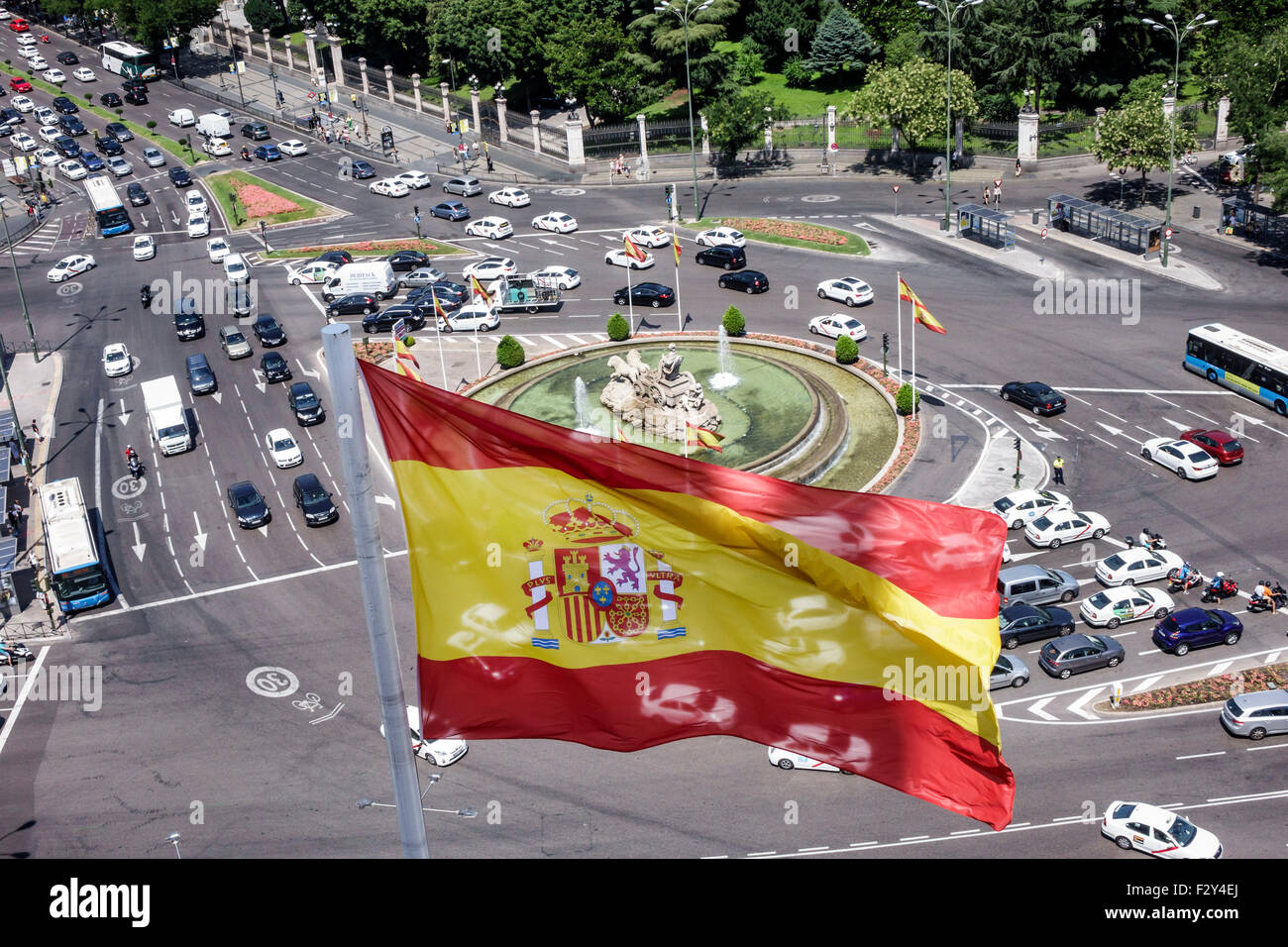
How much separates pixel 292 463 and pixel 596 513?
52.3 meters

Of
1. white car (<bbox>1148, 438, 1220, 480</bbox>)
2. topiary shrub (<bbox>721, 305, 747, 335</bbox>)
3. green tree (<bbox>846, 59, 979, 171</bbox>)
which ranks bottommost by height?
white car (<bbox>1148, 438, 1220, 480</bbox>)

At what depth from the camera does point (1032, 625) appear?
48250mm

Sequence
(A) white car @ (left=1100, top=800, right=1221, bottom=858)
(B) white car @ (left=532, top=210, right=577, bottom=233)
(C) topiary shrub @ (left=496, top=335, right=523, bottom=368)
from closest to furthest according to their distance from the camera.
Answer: (A) white car @ (left=1100, top=800, right=1221, bottom=858) → (C) topiary shrub @ (left=496, top=335, right=523, bottom=368) → (B) white car @ (left=532, top=210, right=577, bottom=233)

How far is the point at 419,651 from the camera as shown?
15.2 meters

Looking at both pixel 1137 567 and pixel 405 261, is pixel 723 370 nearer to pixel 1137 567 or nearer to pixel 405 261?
pixel 1137 567

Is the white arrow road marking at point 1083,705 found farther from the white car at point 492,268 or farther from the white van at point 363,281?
the white van at point 363,281

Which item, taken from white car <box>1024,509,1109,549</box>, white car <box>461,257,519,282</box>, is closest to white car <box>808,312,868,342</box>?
white car <box>1024,509,1109,549</box>

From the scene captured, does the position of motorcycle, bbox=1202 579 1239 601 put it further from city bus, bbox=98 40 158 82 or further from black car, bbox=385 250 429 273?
city bus, bbox=98 40 158 82

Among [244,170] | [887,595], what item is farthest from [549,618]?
[244,170]

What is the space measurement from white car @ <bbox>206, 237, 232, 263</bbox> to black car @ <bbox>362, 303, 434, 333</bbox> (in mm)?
20703

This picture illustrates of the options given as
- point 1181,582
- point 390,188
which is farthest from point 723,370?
point 390,188

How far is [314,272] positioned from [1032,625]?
57365 mm

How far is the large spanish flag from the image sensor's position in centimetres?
1463

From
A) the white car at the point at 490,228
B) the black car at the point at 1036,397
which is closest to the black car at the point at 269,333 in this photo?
the white car at the point at 490,228
